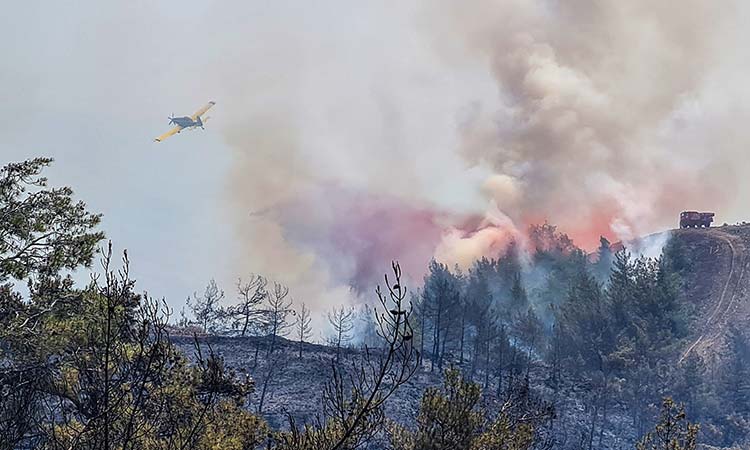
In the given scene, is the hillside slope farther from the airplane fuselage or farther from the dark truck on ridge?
the airplane fuselage

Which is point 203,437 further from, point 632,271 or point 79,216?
point 632,271

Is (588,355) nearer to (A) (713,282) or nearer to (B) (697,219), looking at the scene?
(A) (713,282)

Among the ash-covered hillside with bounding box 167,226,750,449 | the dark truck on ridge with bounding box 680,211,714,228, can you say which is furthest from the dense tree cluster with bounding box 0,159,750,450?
the dark truck on ridge with bounding box 680,211,714,228

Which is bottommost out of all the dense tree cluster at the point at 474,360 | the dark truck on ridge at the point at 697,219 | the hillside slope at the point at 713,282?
the dense tree cluster at the point at 474,360

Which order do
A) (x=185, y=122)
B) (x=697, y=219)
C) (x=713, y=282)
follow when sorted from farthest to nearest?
1. (x=697, y=219)
2. (x=713, y=282)
3. (x=185, y=122)

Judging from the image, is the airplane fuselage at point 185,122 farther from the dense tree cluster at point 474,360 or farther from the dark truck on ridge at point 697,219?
the dark truck on ridge at point 697,219

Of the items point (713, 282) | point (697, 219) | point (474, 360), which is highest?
point (697, 219)

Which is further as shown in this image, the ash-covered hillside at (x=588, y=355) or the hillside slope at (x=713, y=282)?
the hillside slope at (x=713, y=282)

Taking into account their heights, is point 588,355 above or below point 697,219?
below

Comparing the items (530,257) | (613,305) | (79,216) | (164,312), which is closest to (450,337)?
(613,305)

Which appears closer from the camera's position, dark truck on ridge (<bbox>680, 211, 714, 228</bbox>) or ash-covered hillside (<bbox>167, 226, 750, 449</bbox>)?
ash-covered hillside (<bbox>167, 226, 750, 449</bbox>)

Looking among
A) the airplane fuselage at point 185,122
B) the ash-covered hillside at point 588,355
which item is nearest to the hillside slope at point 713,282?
the ash-covered hillside at point 588,355

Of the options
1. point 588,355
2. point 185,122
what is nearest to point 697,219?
point 588,355

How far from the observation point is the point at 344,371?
53.5 meters
